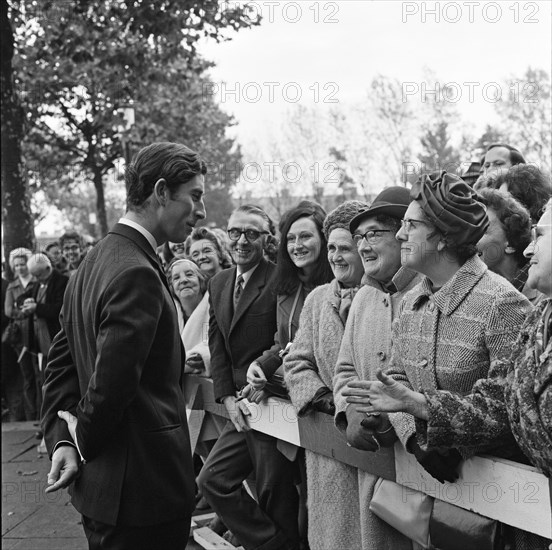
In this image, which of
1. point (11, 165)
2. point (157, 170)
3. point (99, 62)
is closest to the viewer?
point (157, 170)

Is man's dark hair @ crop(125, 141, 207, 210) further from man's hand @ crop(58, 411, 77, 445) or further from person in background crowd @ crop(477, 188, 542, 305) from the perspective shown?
person in background crowd @ crop(477, 188, 542, 305)

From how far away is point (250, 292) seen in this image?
5004 mm

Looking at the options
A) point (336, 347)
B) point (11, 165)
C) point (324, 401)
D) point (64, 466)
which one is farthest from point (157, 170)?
point (11, 165)

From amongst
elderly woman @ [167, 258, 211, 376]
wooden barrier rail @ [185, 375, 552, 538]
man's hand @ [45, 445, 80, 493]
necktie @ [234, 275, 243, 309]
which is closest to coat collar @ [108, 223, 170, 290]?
man's hand @ [45, 445, 80, 493]

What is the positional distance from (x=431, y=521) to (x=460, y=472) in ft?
0.99

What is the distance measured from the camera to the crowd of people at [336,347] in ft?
8.60

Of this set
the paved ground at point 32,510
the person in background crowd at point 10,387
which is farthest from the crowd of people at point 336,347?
the person in background crowd at point 10,387

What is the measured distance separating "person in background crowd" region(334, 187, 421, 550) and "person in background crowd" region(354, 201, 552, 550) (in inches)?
29.6

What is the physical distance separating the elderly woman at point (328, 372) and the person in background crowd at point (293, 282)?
32 cm

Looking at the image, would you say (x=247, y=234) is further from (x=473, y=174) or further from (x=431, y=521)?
(x=431, y=521)

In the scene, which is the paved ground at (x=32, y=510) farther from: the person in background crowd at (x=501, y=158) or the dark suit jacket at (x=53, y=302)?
the person in background crowd at (x=501, y=158)

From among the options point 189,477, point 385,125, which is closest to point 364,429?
point 189,477

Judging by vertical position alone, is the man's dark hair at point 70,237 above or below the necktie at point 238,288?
above

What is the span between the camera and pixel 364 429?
3303 millimetres
